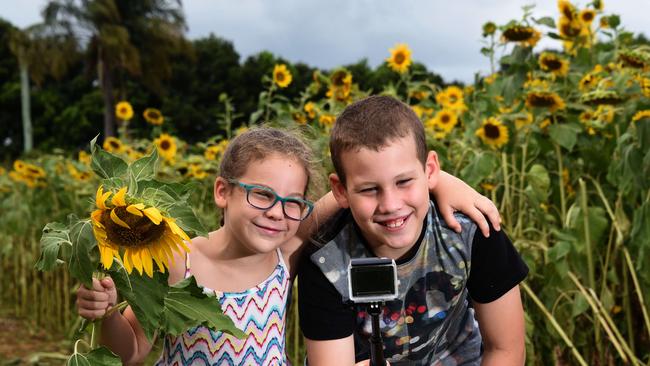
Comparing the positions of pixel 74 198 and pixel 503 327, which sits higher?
pixel 74 198

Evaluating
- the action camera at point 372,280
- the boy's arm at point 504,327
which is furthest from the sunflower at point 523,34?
the action camera at point 372,280

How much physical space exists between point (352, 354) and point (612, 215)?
98cm

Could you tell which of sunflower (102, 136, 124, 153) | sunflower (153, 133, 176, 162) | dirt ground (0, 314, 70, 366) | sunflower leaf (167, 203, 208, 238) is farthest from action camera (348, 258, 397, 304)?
sunflower (102, 136, 124, 153)

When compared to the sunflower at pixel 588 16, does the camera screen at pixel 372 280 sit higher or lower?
lower

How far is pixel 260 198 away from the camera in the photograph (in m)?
Result: 1.36

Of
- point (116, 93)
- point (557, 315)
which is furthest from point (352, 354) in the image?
point (116, 93)

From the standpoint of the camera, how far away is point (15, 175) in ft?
14.3

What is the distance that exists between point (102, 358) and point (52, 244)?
18cm

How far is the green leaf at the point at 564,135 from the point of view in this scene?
6.78ft

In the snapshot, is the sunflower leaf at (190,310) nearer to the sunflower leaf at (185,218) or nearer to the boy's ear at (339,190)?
the sunflower leaf at (185,218)

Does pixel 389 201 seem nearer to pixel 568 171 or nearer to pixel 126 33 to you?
pixel 568 171

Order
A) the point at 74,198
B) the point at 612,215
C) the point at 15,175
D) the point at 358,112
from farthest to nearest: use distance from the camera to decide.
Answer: the point at 15,175 → the point at 74,198 → the point at 612,215 → the point at 358,112

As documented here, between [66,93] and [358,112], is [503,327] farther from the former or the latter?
[66,93]

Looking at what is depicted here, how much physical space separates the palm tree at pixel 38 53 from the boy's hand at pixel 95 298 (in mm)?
21639
